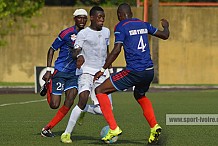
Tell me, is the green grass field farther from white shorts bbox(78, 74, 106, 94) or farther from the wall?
the wall

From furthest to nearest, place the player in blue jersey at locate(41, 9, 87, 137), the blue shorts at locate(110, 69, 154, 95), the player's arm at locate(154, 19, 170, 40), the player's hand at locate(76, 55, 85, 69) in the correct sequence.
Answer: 1. the player in blue jersey at locate(41, 9, 87, 137)
2. the player's hand at locate(76, 55, 85, 69)
3. the player's arm at locate(154, 19, 170, 40)
4. the blue shorts at locate(110, 69, 154, 95)

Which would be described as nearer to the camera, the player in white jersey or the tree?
the player in white jersey

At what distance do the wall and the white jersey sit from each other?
27.6 metres

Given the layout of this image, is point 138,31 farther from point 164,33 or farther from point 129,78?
point 129,78

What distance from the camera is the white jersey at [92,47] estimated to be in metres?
13.5

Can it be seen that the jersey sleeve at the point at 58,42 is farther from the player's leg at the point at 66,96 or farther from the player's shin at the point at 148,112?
the player's shin at the point at 148,112

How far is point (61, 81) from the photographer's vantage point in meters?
14.7

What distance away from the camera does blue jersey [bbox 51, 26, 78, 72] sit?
14.6m

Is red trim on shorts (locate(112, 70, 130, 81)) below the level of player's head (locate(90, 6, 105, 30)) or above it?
below

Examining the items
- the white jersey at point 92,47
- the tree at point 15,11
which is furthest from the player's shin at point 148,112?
the tree at point 15,11

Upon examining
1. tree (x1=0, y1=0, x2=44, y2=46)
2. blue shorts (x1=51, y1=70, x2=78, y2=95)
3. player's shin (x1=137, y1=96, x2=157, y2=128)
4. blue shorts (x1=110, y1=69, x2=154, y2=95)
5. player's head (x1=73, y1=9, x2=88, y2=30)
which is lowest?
player's shin (x1=137, y1=96, x2=157, y2=128)

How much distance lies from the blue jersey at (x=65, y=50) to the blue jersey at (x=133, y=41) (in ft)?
6.93

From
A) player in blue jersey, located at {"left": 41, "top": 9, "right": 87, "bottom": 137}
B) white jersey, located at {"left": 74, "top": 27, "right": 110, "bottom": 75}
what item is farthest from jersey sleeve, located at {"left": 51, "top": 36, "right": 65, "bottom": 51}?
white jersey, located at {"left": 74, "top": 27, "right": 110, "bottom": 75}

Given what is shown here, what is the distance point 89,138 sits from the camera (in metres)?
14.0
